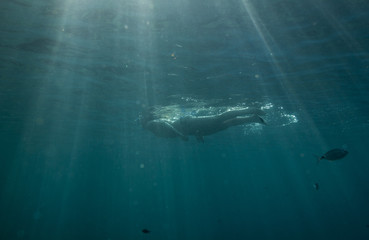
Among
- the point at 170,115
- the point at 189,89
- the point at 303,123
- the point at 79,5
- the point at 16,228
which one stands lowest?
the point at 16,228

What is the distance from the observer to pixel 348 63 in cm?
1362

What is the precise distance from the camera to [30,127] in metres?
30.2

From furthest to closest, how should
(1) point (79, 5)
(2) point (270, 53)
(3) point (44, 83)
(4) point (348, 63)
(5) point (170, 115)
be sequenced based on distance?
(5) point (170, 115) < (3) point (44, 83) < (4) point (348, 63) < (2) point (270, 53) < (1) point (79, 5)

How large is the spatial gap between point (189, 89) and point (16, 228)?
123ft

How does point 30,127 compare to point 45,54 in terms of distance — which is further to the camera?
point 30,127

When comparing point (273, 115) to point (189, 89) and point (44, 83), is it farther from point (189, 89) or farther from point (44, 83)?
point (44, 83)

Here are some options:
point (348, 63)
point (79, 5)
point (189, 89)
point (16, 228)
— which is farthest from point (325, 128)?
point (16, 228)

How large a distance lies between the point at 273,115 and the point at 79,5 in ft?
68.8

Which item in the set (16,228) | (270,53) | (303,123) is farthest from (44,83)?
(16,228)

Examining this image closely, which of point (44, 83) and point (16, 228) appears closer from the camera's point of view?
point (44, 83)

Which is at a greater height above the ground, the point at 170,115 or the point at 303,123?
the point at 170,115

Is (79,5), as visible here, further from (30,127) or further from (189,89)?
(30,127)

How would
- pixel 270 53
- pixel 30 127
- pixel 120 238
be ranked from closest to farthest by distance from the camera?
pixel 270 53 < pixel 30 127 < pixel 120 238

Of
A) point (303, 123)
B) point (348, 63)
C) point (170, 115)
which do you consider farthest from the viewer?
point (303, 123)
